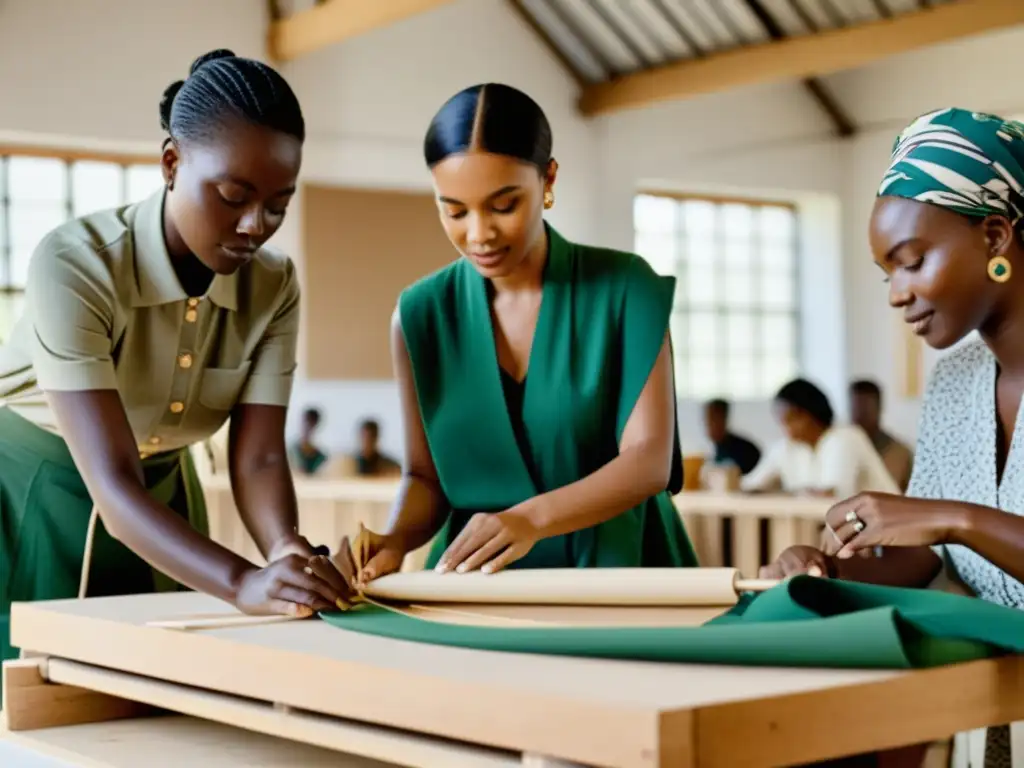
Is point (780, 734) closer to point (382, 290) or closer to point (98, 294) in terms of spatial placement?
point (98, 294)

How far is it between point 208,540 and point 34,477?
349 mm

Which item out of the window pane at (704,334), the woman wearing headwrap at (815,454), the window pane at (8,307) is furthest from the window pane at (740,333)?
the window pane at (8,307)

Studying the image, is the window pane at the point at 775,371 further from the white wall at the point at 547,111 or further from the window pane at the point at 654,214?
the window pane at the point at 654,214

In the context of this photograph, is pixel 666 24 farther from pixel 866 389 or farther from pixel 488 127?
pixel 488 127

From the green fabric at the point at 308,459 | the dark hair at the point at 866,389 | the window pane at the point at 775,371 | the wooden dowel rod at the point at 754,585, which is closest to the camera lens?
the wooden dowel rod at the point at 754,585

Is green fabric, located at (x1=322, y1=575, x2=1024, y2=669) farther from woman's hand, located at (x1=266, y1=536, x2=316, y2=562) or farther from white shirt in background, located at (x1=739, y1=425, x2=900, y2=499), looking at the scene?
white shirt in background, located at (x1=739, y1=425, x2=900, y2=499)

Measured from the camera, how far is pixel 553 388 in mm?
1830

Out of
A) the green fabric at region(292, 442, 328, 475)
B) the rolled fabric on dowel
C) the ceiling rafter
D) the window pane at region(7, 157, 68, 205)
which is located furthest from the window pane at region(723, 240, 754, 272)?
the rolled fabric on dowel

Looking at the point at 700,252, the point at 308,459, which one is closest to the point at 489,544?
the point at 308,459

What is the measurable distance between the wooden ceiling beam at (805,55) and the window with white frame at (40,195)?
337 cm

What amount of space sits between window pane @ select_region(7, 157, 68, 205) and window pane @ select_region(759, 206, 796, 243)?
556 centimetres

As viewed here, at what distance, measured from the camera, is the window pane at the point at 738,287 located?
11.5m

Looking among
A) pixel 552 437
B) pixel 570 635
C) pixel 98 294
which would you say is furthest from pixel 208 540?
pixel 570 635

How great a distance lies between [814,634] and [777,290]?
429 inches
